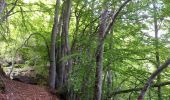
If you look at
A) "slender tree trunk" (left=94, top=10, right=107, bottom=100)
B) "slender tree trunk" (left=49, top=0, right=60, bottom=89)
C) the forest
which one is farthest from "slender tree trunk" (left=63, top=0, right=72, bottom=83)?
"slender tree trunk" (left=94, top=10, right=107, bottom=100)

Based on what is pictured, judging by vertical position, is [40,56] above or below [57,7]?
below

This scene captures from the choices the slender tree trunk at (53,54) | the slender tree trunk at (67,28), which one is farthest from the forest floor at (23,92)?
the slender tree trunk at (67,28)

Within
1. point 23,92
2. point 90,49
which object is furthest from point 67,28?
point 23,92

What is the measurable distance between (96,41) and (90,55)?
38cm

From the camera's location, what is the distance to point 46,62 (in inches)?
382

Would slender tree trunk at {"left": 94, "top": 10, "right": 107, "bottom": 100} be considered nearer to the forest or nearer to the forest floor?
the forest

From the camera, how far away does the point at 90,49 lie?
6.84 meters

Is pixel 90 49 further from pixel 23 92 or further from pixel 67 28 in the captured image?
pixel 23 92

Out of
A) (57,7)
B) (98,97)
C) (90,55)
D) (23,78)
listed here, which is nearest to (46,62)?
(23,78)

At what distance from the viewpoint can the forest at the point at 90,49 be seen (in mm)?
6395

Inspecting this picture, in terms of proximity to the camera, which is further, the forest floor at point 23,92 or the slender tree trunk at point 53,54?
the slender tree trunk at point 53,54

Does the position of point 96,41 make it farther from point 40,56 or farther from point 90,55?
point 40,56

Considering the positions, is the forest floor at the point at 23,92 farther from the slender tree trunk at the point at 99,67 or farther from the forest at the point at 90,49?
the slender tree trunk at the point at 99,67

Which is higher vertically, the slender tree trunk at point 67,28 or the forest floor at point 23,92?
the slender tree trunk at point 67,28
